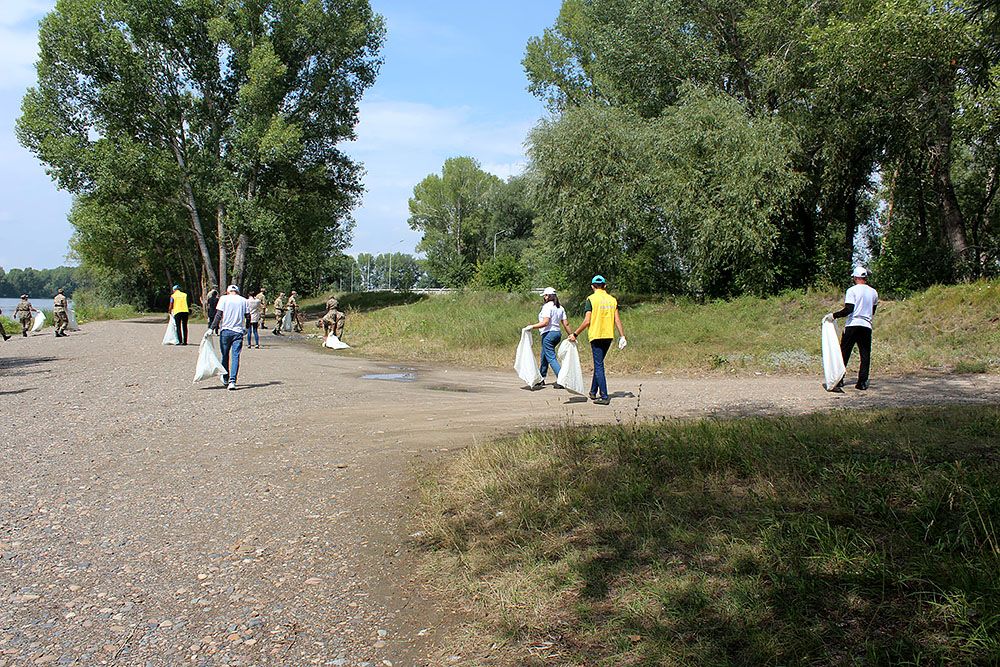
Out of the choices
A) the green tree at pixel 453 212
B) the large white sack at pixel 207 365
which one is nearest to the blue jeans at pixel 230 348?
the large white sack at pixel 207 365

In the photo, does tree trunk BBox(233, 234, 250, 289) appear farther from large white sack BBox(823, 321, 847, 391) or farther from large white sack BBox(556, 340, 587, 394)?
large white sack BBox(823, 321, 847, 391)

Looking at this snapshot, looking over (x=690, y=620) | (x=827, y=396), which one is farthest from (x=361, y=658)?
(x=827, y=396)

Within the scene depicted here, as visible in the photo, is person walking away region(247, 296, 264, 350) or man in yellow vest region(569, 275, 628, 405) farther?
person walking away region(247, 296, 264, 350)

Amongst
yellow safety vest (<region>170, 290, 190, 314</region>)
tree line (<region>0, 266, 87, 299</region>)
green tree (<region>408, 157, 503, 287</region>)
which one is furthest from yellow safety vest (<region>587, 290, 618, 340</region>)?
tree line (<region>0, 266, 87, 299</region>)

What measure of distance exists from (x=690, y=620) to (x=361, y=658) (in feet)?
5.33

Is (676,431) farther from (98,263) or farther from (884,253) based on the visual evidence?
(98,263)

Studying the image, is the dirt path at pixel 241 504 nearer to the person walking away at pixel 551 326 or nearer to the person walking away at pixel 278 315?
the person walking away at pixel 551 326

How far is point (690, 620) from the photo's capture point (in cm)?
346

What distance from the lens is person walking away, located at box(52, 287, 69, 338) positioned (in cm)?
2723

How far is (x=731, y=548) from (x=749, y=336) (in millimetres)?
17633

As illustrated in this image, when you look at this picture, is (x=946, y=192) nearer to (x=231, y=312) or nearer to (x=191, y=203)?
(x=231, y=312)

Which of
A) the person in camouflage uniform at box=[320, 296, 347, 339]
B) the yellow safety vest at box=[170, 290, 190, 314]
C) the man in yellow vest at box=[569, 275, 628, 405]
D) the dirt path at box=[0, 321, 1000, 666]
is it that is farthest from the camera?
the person in camouflage uniform at box=[320, 296, 347, 339]

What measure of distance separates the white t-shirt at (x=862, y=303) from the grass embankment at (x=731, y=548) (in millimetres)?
5208

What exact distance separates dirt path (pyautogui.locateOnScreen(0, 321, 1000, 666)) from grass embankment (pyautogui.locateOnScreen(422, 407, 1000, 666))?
0.51 metres
